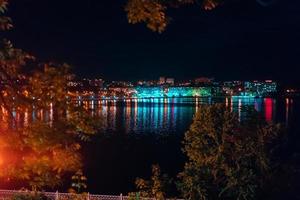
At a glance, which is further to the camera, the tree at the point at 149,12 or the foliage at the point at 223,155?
the foliage at the point at 223,155

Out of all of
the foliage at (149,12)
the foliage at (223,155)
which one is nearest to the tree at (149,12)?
the foliage at (149,12)

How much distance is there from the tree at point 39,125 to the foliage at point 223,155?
6153mm

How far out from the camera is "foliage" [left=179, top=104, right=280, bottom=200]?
933 centimetres

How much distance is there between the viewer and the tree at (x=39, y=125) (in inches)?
124

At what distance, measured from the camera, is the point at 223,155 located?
9.70 m

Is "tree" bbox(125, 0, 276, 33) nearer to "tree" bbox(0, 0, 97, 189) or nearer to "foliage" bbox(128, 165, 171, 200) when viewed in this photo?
"tree" bbox(0, 0, 97, 189)

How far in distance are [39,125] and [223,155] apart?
6771 mm

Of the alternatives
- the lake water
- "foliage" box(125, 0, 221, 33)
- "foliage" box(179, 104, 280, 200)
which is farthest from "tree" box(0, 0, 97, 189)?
the lake water

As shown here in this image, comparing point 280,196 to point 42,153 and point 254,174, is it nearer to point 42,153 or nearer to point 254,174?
point 254,174

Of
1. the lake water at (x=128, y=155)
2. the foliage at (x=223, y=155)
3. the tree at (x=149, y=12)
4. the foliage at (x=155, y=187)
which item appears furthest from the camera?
the lake water at (x=128, y=155)

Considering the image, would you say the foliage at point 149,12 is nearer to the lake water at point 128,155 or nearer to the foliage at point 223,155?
the foliage at point 223,155

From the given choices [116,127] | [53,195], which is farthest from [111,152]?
[53,195]

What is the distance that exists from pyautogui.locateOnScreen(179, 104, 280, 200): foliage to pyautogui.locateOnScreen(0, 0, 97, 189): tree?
20.2 feet

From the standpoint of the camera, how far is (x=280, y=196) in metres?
9.66
